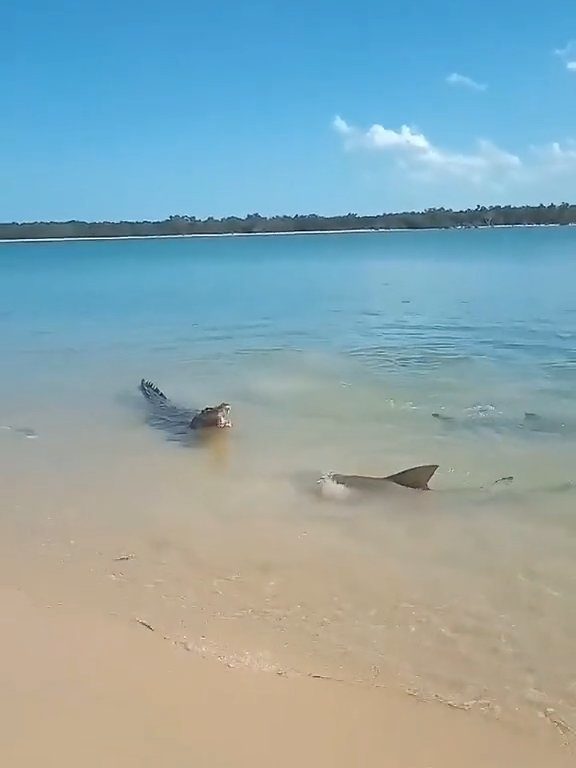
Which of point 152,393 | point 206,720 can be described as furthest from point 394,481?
point 152,393

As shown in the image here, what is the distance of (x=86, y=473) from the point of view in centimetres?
834

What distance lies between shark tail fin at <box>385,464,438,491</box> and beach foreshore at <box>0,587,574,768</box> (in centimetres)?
369

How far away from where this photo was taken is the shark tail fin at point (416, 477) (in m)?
7.68

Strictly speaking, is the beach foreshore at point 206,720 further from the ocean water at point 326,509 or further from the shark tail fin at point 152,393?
the shark tail fin at point 152,393

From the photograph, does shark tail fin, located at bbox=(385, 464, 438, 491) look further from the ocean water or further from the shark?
the ocean water

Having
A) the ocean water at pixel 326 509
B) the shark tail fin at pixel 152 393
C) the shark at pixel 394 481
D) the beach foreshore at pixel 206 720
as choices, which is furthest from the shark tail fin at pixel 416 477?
the shark tail fin at pixel 152 393

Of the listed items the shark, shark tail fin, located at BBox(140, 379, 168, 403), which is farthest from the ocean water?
shark tail fin, located at BBox(140, 379, 168, 403)

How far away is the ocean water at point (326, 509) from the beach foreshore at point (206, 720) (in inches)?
8.7

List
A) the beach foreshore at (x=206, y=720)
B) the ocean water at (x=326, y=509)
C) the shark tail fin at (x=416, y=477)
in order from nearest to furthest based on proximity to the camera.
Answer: the beach foreshore at (x=206, y=720) < the ocean water at (x=326, y=509) < the shark tail fin at (x=416, y=477)

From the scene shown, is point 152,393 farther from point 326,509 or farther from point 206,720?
point 206,720

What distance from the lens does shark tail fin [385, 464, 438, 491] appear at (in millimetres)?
7684

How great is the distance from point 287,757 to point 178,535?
10.4ft

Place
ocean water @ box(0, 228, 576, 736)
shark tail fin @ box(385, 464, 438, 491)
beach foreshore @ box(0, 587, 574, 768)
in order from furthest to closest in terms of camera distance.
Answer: shark tail fin @ box(385, 464, 438, 491) < ocean water @ box(0, 228, 576, 736) < beach foreshore @ box(0, 587, 574, 768)

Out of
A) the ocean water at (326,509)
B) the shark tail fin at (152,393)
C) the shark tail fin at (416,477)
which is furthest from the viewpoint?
the shark tail fin at (152,393)
